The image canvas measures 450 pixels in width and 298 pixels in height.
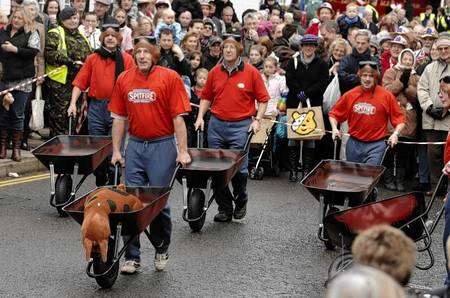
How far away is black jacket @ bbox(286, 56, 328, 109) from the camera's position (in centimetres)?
1444

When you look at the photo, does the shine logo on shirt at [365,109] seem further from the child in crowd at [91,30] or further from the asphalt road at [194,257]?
the child in crowd at [91,30]

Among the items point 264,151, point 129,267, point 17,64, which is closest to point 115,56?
point 17,64

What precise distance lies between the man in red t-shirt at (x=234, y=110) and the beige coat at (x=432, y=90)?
3593 mm

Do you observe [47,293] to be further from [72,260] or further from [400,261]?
[400,261]

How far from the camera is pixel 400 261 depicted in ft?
11.6

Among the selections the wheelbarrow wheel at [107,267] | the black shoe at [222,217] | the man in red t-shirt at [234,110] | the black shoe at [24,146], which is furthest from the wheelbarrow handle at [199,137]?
the black shoe at [24,146]

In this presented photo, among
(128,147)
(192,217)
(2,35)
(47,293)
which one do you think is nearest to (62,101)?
(2,35)

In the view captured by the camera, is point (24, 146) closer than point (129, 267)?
No

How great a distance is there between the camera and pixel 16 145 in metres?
13.3

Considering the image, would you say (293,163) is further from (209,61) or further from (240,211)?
(240,211)

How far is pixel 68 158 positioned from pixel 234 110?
190cm

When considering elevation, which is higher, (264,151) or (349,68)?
(349,68)

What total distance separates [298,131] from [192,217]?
4.50 meters

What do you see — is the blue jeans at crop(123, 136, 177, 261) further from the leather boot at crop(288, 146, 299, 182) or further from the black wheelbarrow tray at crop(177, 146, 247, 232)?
the leather boot at crop(288, 146, 299, 182)
